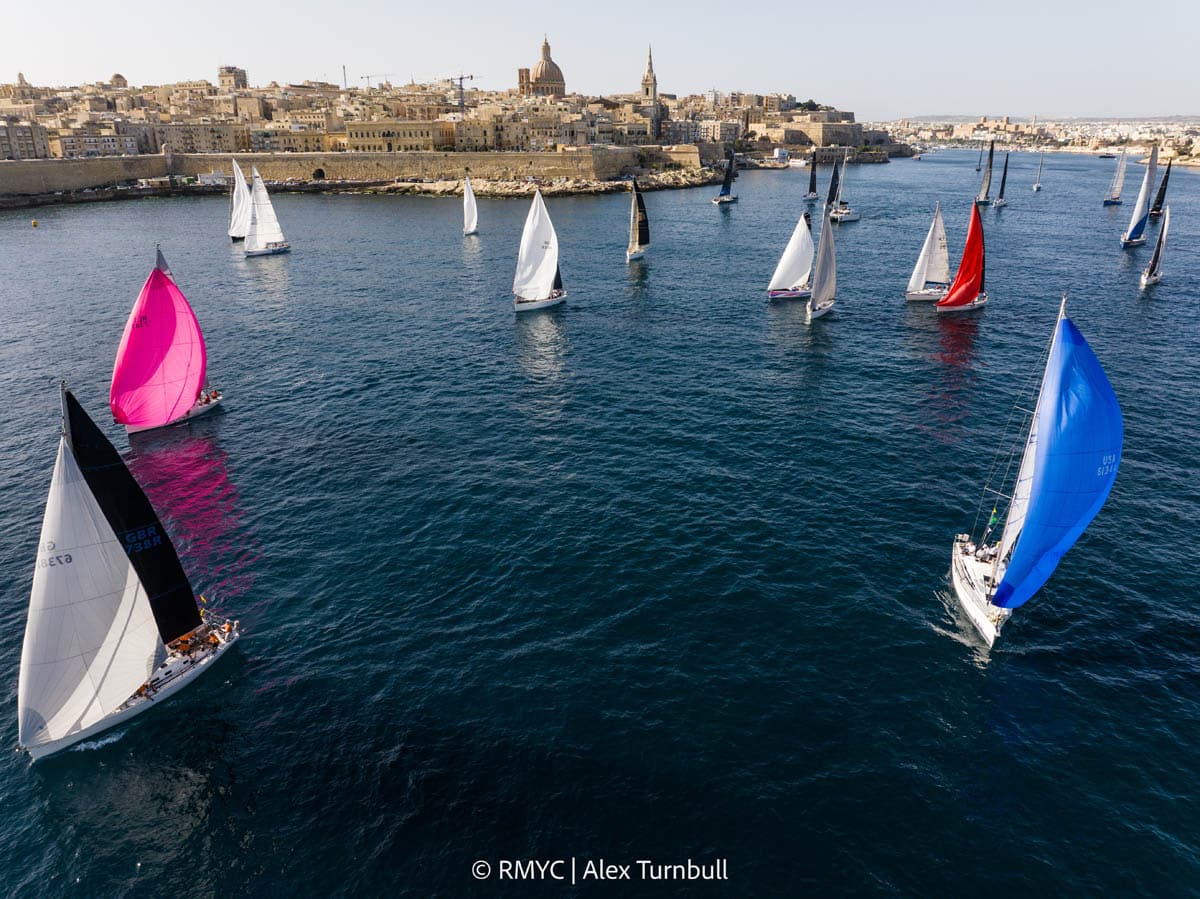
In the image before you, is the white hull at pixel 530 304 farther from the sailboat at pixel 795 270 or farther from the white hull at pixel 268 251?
the white hull at pixel 268 251

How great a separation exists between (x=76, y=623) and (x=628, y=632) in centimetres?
1860

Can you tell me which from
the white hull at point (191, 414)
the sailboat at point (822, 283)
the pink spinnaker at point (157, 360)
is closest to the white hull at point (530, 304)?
the sailboat at point (822, 283)

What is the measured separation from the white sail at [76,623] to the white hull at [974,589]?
30.1 m

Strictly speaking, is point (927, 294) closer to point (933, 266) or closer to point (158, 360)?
point (933, 266)

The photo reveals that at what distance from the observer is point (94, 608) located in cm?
2364

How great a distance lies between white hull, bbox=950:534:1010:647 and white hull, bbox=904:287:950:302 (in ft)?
157

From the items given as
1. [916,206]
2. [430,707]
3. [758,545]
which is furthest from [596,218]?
[430,707]

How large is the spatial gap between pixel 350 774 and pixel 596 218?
12364cm

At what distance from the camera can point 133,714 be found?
2466 centimetres

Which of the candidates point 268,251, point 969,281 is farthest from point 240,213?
point 969,281

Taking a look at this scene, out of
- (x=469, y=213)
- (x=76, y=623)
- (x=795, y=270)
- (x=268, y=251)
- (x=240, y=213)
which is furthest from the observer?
(x=469, y=213)

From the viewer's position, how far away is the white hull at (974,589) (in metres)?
26.9

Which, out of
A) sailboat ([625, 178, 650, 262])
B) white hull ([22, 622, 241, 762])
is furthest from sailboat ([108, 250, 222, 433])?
sailboat ([625, 178, 650, 262])

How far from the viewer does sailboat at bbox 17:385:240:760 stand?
73.4 ft
